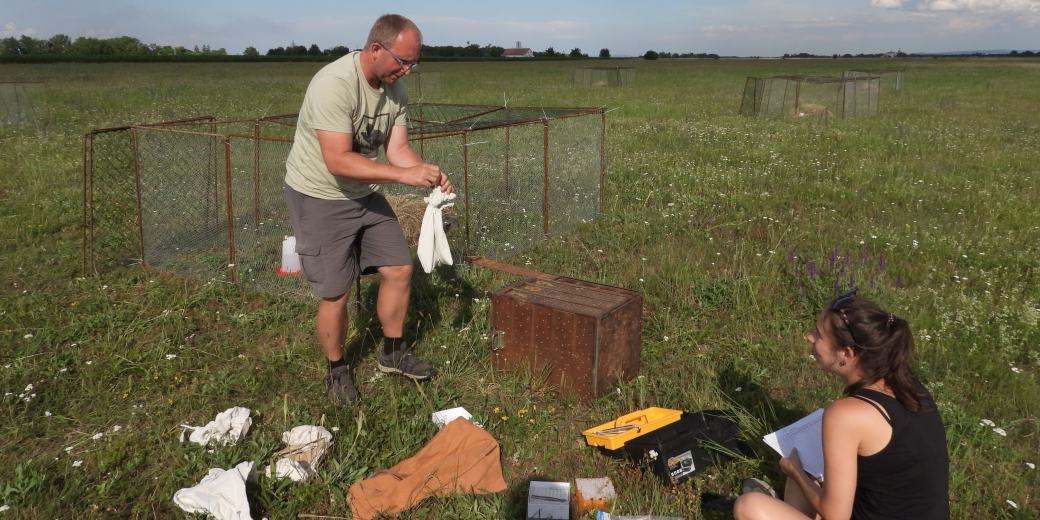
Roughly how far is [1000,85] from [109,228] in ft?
129

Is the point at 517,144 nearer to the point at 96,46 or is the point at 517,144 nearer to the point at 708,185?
the point at 708,185

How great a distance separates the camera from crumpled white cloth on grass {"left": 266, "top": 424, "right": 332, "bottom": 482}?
338 cm

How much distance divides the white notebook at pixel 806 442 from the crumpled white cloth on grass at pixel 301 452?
6.77 feet

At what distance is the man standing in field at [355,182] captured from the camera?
366 cm

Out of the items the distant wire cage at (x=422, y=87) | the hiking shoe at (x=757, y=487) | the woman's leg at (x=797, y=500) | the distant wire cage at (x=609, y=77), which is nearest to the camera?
the woman's leg at (x=797, y=500)

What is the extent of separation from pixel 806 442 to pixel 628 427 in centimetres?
89

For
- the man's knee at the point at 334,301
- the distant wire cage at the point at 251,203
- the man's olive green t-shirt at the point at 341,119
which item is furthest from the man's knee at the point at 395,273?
the distant wire cage at the point at 251,203

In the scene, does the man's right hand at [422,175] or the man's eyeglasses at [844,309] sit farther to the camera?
the man's right hand at [422,175]

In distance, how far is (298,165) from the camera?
156 inches

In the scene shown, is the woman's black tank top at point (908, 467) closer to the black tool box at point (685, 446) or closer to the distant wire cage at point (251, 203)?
the black tool box at point (685, 446)

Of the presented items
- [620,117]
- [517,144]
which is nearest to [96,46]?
[620,117]

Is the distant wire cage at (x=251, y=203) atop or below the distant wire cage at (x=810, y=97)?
below

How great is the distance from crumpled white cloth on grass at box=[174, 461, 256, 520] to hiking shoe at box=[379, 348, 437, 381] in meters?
1.32

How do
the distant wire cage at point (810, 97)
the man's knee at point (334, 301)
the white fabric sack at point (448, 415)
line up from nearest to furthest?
the white fabric sack at point (448, 415) → the man's knee at point (334, 301) → the distant wire cage at point (810, 97)
